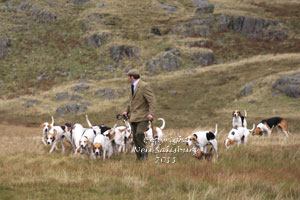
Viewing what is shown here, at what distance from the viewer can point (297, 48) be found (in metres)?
54.7

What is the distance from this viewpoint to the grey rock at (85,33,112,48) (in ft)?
206

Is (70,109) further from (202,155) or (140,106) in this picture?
(202,155)

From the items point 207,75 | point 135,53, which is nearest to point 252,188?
point 207,75

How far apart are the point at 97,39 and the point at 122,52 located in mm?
7797

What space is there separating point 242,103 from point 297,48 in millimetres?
27740

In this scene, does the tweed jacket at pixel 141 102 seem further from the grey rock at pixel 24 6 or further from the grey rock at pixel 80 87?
the grey rock at pixel 24 6

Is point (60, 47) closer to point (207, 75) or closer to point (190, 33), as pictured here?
point (190, 33)

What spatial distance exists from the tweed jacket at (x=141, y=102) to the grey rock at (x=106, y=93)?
100 feet

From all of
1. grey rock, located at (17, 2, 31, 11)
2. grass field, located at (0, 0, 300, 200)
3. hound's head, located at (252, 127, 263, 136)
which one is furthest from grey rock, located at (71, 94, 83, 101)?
grey rock, located at (17, 2, 31, 11)

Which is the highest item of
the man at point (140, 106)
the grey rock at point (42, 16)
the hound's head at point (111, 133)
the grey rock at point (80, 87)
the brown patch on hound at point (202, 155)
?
the grey rock at point (42, 16)

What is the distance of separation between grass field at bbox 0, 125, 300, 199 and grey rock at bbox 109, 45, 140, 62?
48.9m

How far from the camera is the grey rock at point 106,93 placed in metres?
39.9

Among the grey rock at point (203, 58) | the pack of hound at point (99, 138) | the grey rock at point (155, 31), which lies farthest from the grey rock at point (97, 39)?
the pack of hound at point (99, 138)

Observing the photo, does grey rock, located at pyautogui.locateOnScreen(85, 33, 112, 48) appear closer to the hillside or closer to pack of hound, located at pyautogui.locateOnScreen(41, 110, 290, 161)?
the hillside
